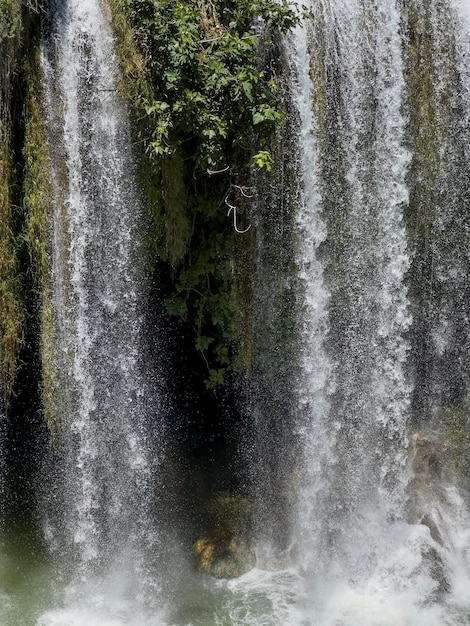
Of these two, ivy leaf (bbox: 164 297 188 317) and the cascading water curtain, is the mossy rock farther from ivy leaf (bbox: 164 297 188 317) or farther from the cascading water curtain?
ivy leaf (bbox: 164 297 188 317)

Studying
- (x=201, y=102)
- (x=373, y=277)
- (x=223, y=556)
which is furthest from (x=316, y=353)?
(x=201, y=102)

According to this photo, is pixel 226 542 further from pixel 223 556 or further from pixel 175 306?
pixel 175 306

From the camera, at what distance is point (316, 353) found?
6.11m

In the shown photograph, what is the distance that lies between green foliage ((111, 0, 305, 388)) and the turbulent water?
245 mm

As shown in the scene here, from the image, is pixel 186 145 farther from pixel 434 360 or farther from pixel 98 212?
pixel 434 360

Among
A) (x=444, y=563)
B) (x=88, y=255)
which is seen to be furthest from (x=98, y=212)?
(x=444, y=563)

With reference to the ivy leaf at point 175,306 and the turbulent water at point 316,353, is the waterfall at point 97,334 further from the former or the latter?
the ivy leaf at point 175,306

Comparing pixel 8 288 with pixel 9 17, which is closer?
pixel 9 17

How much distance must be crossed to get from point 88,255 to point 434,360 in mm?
3422

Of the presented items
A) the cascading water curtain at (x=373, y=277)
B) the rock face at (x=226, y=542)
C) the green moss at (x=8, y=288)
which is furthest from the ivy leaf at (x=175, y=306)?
the rock face at (x=226, y=542)

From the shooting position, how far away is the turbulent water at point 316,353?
5.47 meters

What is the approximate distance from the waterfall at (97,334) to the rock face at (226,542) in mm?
466

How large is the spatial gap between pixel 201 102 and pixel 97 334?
2034mm

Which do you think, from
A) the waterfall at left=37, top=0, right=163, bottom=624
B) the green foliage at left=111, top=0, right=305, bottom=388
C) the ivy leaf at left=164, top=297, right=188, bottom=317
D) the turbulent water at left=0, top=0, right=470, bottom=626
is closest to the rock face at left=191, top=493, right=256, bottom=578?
the turbulent water at left=0, top=0, right=470, bottom=626
